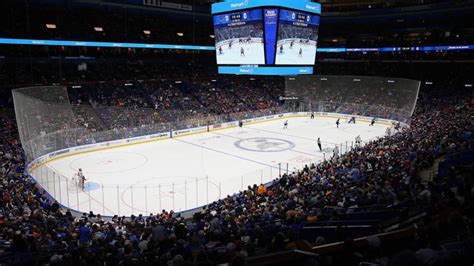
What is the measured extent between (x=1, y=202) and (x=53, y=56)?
26.2m

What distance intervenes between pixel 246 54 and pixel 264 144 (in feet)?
25.3

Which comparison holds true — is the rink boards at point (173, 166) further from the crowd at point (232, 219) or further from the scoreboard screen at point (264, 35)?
the scoreboard screen at point (264, 35)

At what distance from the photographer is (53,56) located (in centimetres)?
3503

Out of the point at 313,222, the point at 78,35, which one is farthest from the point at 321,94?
the point at 313,222

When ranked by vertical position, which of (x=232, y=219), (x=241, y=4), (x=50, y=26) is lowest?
(x=232, y=219)

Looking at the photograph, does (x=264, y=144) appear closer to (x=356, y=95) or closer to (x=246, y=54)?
(x=246, y=54)

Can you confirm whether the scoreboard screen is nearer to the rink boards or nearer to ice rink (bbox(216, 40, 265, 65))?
ice rink (bbox(216, 40, 265, 65))

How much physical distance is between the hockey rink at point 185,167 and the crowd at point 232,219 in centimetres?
232

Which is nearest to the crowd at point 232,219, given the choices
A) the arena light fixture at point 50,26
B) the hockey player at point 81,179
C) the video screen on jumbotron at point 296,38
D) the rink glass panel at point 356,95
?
the hockey player at point 81,179

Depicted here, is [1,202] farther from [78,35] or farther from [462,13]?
[462,13]

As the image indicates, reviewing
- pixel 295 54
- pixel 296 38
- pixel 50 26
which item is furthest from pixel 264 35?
pixel 50 26

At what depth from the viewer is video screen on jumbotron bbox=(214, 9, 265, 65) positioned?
76.6ft

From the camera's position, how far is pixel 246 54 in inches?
947

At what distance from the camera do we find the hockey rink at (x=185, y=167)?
54.7ft
